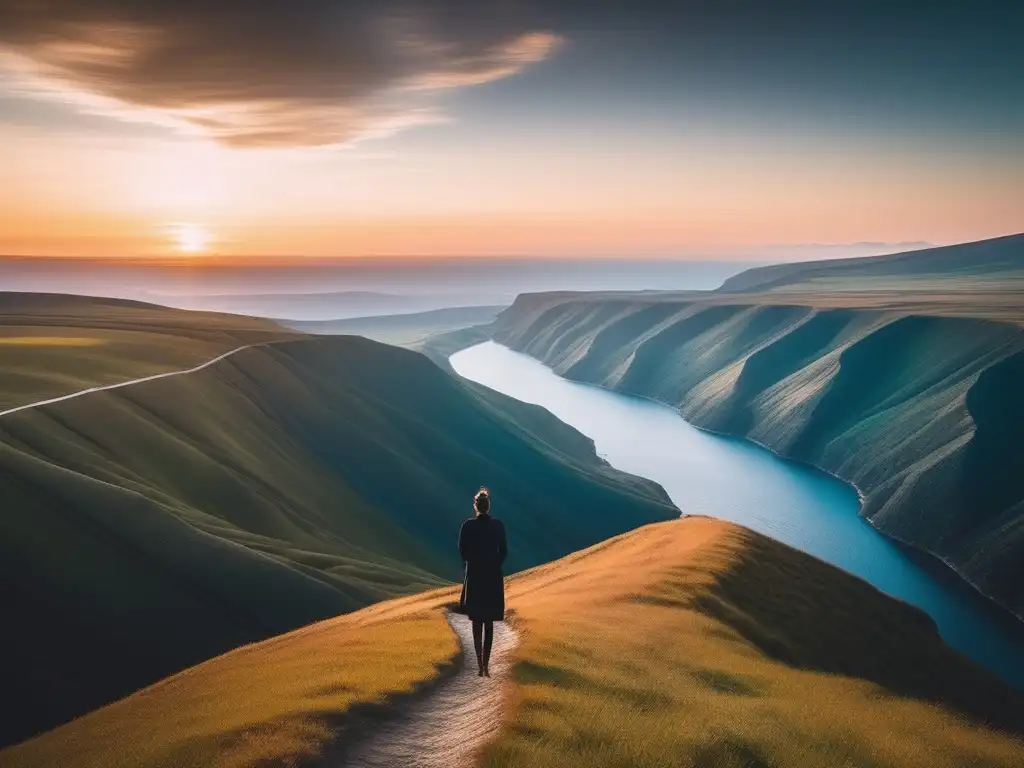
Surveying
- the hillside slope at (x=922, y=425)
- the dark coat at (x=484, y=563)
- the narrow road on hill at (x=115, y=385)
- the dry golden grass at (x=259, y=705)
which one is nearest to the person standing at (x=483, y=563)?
the dark coat at (x=484, y=563)

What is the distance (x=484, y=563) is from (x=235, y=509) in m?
52.4

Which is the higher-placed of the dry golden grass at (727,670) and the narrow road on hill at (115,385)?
the narrow road on hill at (115,385)

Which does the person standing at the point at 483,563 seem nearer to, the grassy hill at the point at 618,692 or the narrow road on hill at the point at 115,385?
the grassy hill at the point at 618,692

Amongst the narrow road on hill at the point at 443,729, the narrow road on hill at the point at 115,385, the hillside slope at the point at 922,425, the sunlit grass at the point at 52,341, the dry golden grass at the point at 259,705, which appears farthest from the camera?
the hillside slope at the point at 922,425

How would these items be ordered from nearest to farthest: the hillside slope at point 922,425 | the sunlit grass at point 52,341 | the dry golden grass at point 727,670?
the dry golden grass at point 727,670 → the sunlit grass at point 52,341 → the hillside slope at point 922,425

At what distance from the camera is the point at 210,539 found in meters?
51.0

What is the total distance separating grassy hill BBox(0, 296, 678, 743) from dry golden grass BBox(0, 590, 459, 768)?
18.8m

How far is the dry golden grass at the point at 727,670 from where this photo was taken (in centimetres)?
1611

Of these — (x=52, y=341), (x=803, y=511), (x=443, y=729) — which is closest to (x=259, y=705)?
(x=443, y=729)

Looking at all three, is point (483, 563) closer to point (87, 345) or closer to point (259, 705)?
point (259, 705)

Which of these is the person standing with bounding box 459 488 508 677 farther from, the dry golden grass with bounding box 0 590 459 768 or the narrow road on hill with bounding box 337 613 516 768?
the dry golden grass with bounding box 0 590 459 768

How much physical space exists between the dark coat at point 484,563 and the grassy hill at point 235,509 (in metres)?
29.4

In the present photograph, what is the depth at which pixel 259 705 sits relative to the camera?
55.5 feet

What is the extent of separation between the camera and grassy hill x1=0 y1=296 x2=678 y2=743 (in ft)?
136
